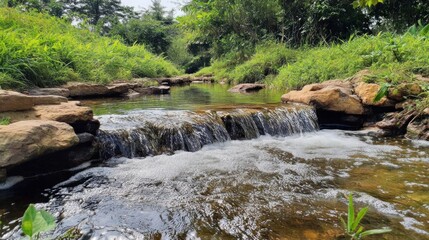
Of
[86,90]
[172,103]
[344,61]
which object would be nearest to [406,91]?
[344,61]

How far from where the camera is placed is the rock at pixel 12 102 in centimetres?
343

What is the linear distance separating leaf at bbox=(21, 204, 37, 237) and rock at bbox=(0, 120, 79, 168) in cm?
179

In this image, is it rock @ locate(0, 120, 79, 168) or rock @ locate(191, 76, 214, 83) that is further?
rock @ locate(191, 76, 214, 83)

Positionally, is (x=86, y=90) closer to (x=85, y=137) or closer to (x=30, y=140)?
(x=85, y=137)

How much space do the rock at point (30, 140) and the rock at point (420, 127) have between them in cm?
508

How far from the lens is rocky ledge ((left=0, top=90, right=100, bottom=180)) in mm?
2711

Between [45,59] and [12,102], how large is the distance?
315 cm

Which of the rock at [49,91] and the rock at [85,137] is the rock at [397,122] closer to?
the rock at [85,137]

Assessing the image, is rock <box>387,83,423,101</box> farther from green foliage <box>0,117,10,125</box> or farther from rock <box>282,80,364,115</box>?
green foliage <box>0,117,10,125</box>

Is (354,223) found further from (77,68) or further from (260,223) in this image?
(77,68)

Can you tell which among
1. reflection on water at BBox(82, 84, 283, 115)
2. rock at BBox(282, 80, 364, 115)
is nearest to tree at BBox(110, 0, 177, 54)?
reflection on water at BBox(82, 84, 283, 115)

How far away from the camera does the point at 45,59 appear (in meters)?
6.20

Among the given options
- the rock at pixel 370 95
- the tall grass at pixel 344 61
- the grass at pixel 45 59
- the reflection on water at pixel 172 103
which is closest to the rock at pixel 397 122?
the rock at pixel 370 95

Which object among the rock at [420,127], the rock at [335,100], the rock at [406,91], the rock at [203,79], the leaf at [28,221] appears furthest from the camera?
the rock at [203,79]
